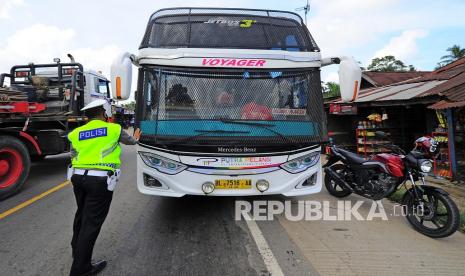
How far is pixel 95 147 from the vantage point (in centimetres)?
330

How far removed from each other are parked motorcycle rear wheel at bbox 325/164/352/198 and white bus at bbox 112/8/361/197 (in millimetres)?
1632

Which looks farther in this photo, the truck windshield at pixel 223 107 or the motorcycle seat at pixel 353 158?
the motorcycle seat at pixel 353 158

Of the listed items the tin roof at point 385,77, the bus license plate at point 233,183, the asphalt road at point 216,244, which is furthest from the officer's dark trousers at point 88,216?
the tin roof at point 385,77

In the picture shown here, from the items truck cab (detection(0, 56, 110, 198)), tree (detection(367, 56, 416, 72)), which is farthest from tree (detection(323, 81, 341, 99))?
truck cab (detection(0, 56, 110, 198))

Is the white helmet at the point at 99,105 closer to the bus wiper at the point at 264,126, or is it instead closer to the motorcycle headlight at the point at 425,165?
the bus wiper at the point at 264,126

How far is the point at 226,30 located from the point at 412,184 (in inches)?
126

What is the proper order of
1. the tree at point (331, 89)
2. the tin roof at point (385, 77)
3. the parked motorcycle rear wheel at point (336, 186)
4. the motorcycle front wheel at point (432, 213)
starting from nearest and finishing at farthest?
the motorcycle front wheel at point (432, 213), the parked motorcycle rear wheel at point (336, 186), the tin roof at point (385, 77), the tree at point (331, 89)

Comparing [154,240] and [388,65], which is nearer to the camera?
[154,240]

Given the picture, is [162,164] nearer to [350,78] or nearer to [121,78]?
[121,78]

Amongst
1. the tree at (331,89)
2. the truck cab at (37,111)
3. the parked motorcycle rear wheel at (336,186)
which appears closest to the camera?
the parked motorcycle rear wheel at (336,186)

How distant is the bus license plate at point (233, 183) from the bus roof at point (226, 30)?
5.72 ft

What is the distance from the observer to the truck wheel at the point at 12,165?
624 cm

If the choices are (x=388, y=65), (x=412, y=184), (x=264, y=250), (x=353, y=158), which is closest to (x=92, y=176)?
(x=264, y=250)

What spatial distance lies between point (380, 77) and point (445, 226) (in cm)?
1441
